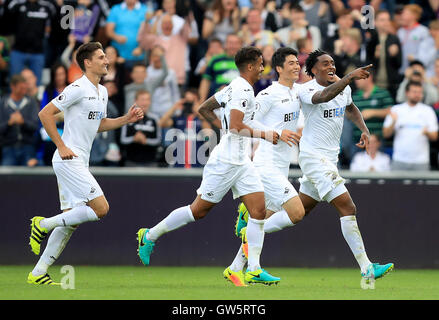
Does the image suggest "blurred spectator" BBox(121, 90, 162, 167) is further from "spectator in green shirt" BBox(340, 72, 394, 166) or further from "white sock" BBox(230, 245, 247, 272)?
"white sock" BBox(230, 245, 247, 272)

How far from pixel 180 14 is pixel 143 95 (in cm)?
243

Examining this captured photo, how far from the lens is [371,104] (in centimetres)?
1488

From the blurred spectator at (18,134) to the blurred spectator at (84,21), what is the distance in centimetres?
208

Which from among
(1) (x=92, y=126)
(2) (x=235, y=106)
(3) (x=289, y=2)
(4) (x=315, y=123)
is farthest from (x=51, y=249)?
(3) (x=289, y=2)

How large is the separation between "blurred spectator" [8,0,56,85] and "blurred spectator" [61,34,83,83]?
1.24ft

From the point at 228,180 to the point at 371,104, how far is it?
16.5 feet

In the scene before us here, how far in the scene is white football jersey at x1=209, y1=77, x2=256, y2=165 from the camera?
10273mm

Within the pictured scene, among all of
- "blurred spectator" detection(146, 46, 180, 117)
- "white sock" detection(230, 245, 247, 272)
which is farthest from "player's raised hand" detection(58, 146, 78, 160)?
"blurred spectator" detection(146, 46, 180, 117)

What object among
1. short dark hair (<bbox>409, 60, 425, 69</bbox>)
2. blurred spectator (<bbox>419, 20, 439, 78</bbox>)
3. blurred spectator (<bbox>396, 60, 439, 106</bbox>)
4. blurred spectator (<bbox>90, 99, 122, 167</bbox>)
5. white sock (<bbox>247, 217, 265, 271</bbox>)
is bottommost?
white sock (<bbox>247, 217, 265, 271</bbox>)

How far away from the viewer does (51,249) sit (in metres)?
10.6

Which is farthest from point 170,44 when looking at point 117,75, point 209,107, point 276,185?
point 276,185

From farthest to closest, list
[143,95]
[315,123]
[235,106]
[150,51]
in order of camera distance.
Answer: [150,51] → [143,95] → [315,123] → [235,106]

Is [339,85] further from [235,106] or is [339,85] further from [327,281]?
[327,281]

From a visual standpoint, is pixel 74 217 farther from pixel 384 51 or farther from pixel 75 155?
pixel 384 51
